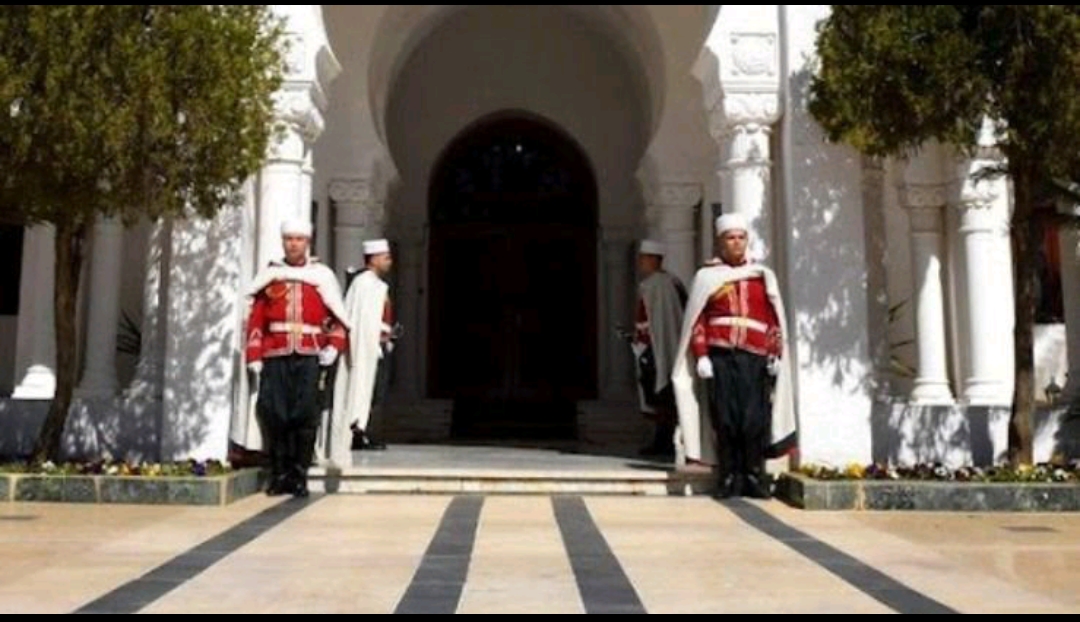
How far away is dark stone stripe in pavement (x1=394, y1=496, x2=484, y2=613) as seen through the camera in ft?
A: 11.1

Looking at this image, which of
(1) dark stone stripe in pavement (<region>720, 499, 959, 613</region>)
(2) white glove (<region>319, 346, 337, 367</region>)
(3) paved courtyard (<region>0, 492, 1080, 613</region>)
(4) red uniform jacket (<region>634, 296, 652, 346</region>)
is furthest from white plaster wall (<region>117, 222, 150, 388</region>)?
(1) dark stone stripe in pavement (<region>720, 499, 959, 613</region>)

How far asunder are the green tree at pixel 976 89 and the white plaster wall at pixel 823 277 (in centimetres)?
63

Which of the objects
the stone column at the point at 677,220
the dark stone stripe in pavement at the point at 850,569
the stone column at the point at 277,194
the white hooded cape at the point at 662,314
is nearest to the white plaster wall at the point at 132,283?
the stone column at the point at 277,194

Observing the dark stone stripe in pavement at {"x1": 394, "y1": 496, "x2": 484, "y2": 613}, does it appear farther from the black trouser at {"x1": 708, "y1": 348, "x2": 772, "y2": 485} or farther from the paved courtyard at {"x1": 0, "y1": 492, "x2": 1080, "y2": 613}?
the black trouser at {"x1": 708, "y1": 348, "x2": 772, "y2": 485}

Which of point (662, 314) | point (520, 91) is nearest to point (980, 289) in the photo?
point (662, 314)

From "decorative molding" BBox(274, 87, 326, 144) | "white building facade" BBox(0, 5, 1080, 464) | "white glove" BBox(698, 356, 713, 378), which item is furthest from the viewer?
"decorative molding" BBox(274, 87, 326, 144)

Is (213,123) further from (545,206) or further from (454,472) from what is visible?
(545,206)

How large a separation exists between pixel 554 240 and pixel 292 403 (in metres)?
7.32

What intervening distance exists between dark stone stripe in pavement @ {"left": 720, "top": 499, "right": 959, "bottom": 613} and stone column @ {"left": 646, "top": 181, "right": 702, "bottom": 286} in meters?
5.43

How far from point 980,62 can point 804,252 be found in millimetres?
1734

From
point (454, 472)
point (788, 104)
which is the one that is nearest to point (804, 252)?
point (788, 104)

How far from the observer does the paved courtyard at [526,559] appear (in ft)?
11.3

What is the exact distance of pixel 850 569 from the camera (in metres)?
4.09

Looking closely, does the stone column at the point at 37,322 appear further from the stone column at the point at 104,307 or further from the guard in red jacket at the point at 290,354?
the guard in red jacket at the point at 290,354
